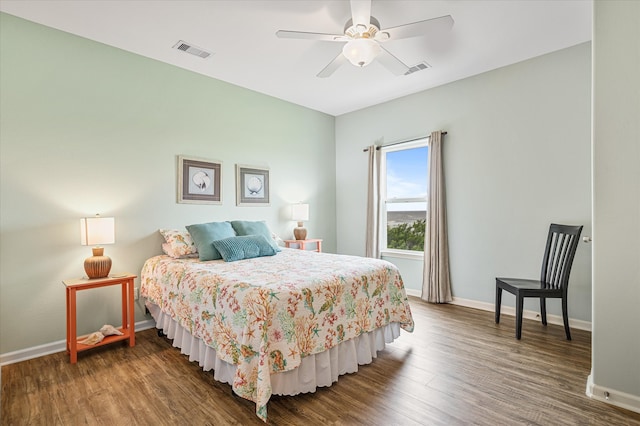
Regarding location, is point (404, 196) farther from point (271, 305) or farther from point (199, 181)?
point (271, 305)

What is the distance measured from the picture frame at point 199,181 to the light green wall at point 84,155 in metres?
0.08

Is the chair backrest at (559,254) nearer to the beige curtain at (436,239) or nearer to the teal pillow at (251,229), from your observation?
the beige curtain at (436,239)

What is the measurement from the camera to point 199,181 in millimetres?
3715

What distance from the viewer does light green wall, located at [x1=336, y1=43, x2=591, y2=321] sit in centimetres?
312

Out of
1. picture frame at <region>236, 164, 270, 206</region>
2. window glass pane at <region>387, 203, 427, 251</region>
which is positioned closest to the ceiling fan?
picture frame at <region>236, 164, 270, 206</region>

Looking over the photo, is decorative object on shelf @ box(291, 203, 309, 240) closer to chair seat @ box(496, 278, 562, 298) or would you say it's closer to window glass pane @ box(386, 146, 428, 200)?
window glass pane @ box(386, 146, 428, 200)

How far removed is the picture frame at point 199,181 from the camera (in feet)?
11.7

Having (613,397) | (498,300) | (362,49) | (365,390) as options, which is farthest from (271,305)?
(498,300)

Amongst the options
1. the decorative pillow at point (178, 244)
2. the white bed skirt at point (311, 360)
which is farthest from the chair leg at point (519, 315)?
the decorative pillow at point (178, 244)

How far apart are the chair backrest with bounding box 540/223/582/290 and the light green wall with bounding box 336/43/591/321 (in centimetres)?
21

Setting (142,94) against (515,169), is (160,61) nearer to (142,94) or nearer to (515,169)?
(142,94)

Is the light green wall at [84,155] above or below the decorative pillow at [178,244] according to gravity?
above

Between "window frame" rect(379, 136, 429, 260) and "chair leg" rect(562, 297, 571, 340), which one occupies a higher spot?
"window frame" rect(379, 136, 429, 260)

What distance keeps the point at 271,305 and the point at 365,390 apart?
902 mm
